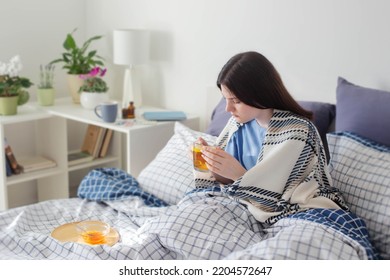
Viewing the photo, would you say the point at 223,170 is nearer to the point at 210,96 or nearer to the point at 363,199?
the point at 363,199

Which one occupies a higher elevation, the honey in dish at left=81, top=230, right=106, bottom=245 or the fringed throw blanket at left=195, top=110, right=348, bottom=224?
the fringed throw blanket at left=195, top=110, right=348, bottom=224

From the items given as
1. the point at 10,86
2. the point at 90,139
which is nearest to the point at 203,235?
the point at 10,86

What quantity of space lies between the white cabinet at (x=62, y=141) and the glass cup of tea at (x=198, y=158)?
0.69 meters

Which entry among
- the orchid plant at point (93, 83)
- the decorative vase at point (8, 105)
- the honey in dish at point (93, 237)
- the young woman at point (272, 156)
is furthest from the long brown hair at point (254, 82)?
the decorative vase at point (8, 105)

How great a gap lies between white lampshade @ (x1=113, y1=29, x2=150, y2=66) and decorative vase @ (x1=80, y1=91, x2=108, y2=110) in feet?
0.63

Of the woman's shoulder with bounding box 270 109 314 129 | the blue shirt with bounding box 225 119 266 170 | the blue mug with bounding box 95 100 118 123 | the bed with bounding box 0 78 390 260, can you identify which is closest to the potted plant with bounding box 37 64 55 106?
the blue mug with bounding box 95 100 118 123

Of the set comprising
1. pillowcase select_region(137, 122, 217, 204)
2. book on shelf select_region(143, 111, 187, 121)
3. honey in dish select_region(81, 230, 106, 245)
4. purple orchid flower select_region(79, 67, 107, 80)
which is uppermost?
purple orchid flower select_region(79, 67, 107, 80)

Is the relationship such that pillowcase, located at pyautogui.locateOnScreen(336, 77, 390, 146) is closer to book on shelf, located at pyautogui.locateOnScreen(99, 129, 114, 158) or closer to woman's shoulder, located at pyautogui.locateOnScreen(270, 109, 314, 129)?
woman's shoulder, located at pyautogui.locateOnScreen(270, 109, 314, 129)

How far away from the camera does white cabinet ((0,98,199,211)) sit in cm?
261

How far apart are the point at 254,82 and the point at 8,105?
1.45 metres

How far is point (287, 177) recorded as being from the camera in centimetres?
174

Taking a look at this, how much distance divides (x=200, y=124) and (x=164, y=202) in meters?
0.82

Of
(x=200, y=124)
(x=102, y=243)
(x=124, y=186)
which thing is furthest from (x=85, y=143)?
(x=102, y=243)

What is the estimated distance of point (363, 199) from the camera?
1803 millimetres
